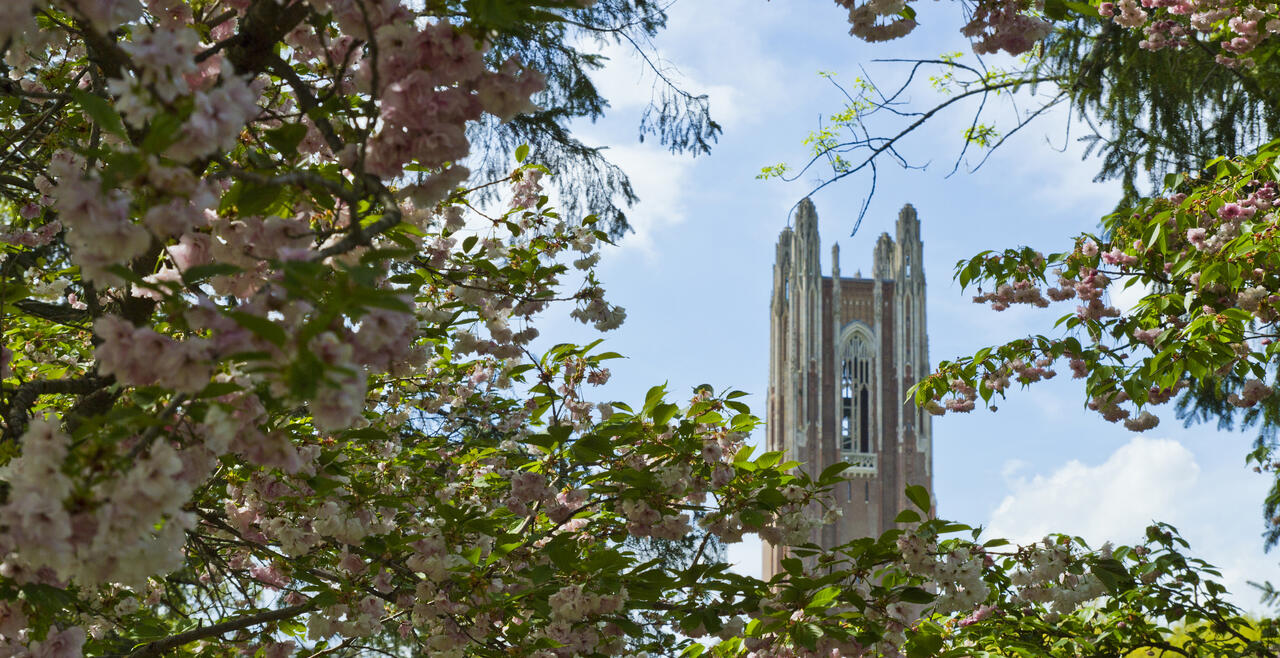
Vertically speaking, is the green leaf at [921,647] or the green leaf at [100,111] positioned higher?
the green leaf at [100,111]

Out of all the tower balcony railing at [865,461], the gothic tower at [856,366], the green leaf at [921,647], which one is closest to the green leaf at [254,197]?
the green leaf at [921,647]

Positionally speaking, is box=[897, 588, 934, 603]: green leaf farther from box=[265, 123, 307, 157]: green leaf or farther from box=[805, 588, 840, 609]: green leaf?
box=[265, 123, 307, 157]: green leaf

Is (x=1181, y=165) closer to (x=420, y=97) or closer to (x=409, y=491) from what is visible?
A: (x=409, y=491)

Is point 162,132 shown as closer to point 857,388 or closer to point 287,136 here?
point 287,136

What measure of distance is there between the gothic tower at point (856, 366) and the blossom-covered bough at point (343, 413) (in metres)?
40.1

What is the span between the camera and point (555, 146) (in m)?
5.59

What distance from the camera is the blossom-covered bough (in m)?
1.25

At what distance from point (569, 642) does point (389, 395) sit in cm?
173

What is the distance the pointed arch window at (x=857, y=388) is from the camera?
45.4 m

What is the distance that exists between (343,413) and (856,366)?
45643 mm

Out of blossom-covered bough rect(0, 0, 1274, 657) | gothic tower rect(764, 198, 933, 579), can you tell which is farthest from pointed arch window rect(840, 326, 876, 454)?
blossom-covered bough rect(0, 0, 1274, 657)

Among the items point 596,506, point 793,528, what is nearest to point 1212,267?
point 793,528

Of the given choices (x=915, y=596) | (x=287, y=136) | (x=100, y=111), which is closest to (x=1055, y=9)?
(x=915, y=596)

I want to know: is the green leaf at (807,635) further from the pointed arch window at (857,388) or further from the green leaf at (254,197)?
the pointed arch window at (857,388)
